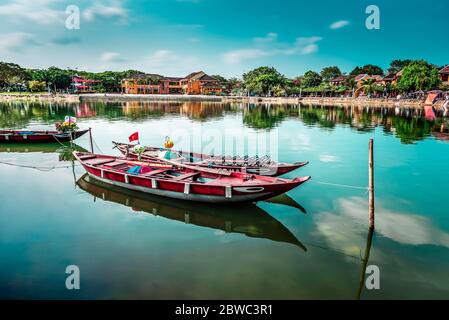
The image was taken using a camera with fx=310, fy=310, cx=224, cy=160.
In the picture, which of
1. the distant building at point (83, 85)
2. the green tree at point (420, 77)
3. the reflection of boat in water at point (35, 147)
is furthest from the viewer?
the distant building at point (83, 85)

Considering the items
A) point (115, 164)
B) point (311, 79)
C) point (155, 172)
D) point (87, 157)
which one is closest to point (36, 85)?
point (311, 79)

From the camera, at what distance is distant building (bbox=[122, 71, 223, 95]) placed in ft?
371

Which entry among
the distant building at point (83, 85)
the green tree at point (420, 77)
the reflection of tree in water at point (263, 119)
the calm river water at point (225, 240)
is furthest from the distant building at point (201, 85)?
the calm river water at point (225, 240)

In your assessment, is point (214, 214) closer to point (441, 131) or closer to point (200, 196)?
point (200, 196)

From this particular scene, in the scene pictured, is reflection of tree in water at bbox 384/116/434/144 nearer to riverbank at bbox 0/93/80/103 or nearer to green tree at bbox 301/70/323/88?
green tree at bbox 301/70/323/88

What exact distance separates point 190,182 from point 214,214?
4.94 feet

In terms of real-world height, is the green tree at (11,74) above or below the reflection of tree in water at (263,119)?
above

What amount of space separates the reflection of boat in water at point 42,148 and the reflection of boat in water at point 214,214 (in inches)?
397

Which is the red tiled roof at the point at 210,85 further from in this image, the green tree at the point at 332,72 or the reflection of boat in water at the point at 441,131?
the reflection of boat in water at the point at 441,131

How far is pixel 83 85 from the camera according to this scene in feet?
380

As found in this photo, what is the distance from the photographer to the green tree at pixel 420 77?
67.2 metres

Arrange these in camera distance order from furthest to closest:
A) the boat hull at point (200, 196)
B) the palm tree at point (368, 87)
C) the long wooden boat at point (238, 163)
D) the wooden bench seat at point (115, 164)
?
1. the palm tree at point (368, 87)
2. the wooden bench seat at point (115, 164)
3. the long wooden boat at point (238, 163)
4. the boat hull at point (200, 196)

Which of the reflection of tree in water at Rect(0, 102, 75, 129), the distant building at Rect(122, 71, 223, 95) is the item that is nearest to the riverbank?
the distant building at Rect(122, 71, 223, 95)
